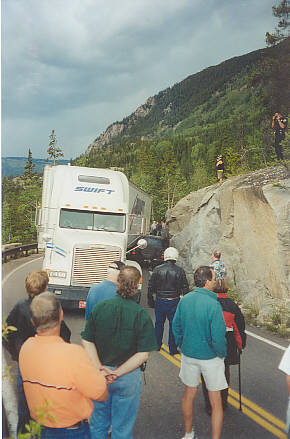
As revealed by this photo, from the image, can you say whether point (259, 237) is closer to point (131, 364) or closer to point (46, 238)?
point (46, 238)

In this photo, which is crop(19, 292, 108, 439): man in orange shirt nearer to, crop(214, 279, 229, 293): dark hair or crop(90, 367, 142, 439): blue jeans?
crop(90, 367, 142, 439): blue jeans

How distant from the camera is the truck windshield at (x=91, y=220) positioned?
30.4 ft

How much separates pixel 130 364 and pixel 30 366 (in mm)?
906

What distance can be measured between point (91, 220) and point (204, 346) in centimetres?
595

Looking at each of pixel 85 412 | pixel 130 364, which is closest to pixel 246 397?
pixel 130 364

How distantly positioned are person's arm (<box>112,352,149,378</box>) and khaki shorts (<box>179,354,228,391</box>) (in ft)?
3.07

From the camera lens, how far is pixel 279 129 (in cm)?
731

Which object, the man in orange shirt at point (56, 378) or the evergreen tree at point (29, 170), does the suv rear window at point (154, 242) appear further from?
the man in orange shirt at point (56, 378)

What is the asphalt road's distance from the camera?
384cm

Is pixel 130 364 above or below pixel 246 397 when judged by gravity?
above

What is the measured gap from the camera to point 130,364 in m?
3.22

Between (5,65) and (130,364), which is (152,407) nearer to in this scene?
(130,364)

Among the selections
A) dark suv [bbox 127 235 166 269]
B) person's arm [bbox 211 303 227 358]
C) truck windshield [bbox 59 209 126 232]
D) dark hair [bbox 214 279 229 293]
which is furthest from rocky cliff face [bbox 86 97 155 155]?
dark suv [bbox 127 235 166 269]

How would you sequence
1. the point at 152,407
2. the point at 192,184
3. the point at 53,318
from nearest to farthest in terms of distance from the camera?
the point at 53,318 → the point at 152,407 → the point at 192,184
